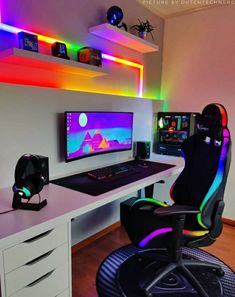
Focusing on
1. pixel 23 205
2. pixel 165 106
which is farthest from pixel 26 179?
pixel 165 106

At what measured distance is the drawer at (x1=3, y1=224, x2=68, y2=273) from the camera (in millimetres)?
1001

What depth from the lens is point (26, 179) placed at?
126cm

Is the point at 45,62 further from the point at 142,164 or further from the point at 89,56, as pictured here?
the point at 142,164

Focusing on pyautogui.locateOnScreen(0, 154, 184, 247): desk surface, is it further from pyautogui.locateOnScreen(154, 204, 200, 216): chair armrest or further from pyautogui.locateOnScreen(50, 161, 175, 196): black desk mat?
pyautogui.locateOnScreen(154, 204, 200, 216): chair armrest

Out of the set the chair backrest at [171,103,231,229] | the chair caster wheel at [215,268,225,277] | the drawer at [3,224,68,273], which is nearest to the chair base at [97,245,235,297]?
the chair caster wheel at [215,268,225,277]

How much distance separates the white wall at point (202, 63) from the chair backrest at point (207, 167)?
1262 millimetres

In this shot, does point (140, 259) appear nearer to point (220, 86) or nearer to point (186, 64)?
point (220, 86)

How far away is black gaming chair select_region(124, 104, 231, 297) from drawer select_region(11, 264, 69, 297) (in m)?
0.45

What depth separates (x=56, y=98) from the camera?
5.97 feet

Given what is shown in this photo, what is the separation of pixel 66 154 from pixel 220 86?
192cm

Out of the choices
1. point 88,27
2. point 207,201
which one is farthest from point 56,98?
point 207,201

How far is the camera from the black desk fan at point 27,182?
123cm

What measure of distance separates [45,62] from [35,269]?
1242mm

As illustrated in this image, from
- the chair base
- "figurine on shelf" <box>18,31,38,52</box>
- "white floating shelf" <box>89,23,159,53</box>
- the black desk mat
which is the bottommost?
the chair base
